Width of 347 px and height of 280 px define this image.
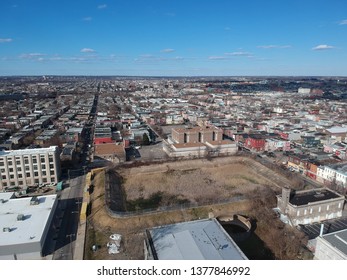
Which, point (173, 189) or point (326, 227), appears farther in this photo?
point (173, 189)

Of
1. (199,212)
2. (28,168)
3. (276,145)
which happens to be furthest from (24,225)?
(276,145)

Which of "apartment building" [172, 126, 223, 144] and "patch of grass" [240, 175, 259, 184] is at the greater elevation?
"apartment building" [172, 126, 223, 144]

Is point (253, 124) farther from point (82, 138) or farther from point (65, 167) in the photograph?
point (65, 167)

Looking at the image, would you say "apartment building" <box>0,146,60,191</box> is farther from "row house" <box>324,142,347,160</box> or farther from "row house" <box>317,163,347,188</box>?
"row house" <box>324,142,347,160</box>

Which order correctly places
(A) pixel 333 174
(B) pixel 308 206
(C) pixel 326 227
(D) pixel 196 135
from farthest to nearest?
(D) pixel 196 135 → (A) pixel 333 174 → (B) pixel 308 206 → (C) pixel 326 227

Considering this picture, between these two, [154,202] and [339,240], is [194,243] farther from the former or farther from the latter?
[154,202]

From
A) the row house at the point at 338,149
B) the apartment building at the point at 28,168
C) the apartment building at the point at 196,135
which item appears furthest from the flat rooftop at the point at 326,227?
the apartment building at the point at 28,168

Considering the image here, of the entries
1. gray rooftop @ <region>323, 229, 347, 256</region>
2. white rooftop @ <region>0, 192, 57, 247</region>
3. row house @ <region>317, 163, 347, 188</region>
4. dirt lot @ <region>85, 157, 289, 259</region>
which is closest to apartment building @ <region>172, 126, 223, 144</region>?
dirt lot @ <region>85, 157, 289, 259</region>
